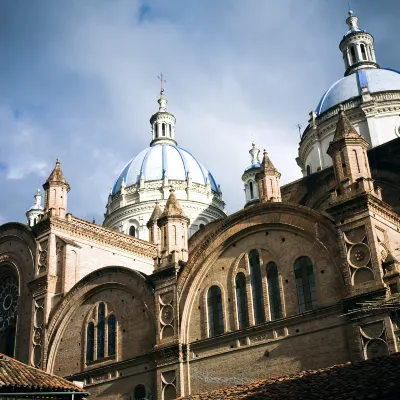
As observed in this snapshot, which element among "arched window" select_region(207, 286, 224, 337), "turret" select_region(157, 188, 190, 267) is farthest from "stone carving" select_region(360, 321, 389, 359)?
"turret" select_region(157, 188, 190, 267)

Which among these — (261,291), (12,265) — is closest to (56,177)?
(12,265)

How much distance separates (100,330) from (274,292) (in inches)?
431

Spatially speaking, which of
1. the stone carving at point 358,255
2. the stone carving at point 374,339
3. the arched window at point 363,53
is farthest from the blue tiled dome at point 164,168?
the stone carving at point 374,339

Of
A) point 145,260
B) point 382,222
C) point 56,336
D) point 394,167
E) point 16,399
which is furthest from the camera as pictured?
point 145,260

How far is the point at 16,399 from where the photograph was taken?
774 inches

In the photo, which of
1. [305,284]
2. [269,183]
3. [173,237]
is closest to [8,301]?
[173,237]

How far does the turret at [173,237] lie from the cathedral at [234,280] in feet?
0.19

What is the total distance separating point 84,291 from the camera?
117ft

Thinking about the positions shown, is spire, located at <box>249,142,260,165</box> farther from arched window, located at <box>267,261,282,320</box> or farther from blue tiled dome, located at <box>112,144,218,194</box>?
arched window, located at <box>267,261,282,320</box>

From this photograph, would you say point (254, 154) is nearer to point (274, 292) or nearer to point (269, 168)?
point (269, 168)

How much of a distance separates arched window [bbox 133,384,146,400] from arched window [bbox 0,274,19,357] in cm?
1170

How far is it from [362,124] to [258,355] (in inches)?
845

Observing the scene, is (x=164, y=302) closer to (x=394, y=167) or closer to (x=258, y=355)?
(x=258, y=355)

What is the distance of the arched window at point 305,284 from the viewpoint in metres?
26.5
